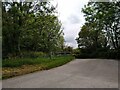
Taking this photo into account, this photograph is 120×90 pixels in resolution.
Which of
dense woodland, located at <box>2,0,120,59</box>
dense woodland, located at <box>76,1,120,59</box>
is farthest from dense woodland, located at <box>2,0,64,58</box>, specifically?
dense woodland, located at <box>76,1,120,59</box>

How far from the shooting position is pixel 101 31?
143 ft

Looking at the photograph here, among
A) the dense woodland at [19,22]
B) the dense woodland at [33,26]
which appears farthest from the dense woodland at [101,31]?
the dense woodland at [19,22]

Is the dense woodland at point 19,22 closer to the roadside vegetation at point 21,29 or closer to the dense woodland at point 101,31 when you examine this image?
the roadside vegetation at point 21,29

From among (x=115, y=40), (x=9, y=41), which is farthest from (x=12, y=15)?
(x=115, y=40)

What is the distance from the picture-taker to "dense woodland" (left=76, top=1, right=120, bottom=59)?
100ft

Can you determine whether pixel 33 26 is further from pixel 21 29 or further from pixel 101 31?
pixel 101 31

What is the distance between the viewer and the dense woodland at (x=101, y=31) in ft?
100

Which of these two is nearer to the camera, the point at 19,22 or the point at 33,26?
the point at 19,22

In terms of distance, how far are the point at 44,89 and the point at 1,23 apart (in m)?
12.9

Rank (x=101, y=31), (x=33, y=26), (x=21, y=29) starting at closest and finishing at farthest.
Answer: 1. (x=21, y=29)
2. (x=33, y=26)
3. (x=101, y=31)

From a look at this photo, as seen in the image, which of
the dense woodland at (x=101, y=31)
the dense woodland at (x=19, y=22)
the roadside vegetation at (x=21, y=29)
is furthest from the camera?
the dense woodland at (x=101, y=31)

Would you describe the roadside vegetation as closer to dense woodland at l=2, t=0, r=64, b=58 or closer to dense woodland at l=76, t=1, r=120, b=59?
dense woodland at l=2, t=0, r=64, b=58

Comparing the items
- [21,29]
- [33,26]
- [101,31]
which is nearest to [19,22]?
[21,29]

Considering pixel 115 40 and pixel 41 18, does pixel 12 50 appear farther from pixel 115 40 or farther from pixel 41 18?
pixel 115 40
